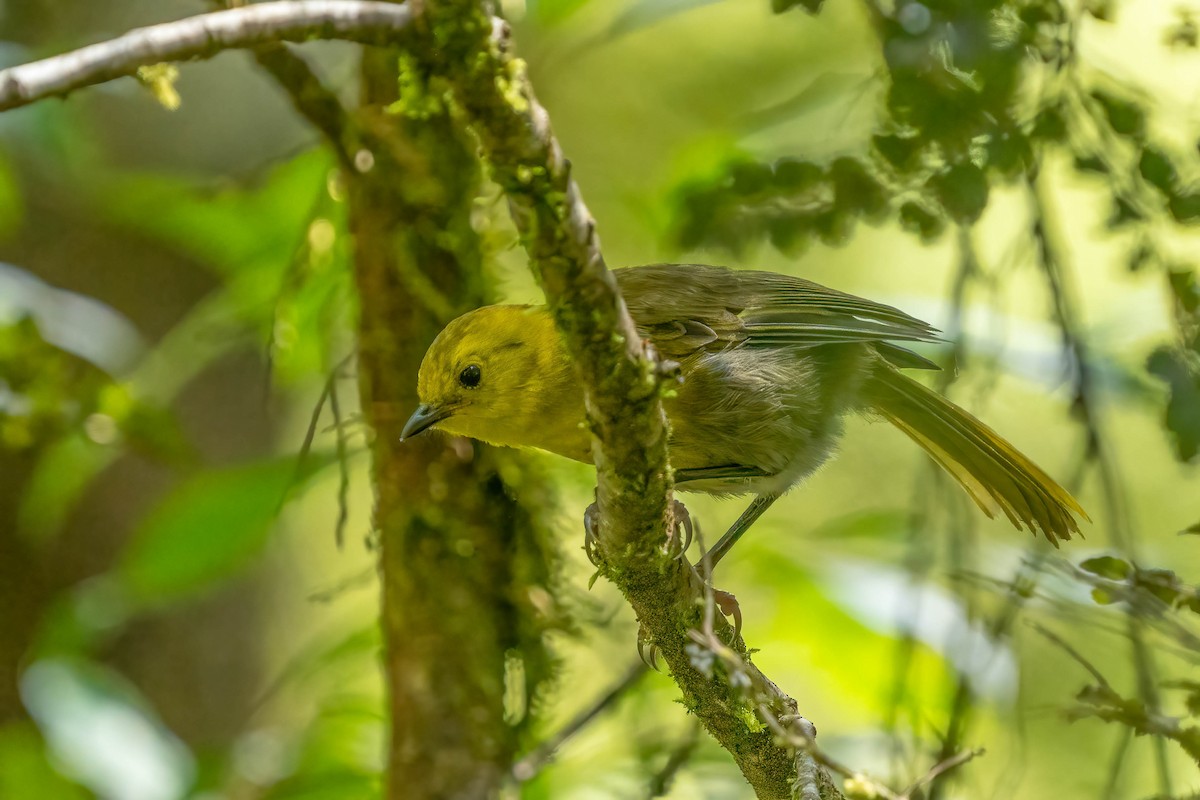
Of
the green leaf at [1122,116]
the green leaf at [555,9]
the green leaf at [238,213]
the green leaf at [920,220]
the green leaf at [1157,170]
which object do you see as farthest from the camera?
the green leaf at [238,213]

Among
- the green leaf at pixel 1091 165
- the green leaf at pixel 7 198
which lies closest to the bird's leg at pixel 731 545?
the green leaf at pixel 1091 165

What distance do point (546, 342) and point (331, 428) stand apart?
2.39ft

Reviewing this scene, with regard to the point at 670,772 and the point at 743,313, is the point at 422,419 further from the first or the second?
the point at 670,772

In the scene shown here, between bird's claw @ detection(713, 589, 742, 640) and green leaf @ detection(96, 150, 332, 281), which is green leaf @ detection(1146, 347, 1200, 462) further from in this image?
green leaf @ detection(96, 150, 332, 281)

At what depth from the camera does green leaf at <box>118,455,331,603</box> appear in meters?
3.24

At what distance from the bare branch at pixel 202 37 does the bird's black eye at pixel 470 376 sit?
1.54 m

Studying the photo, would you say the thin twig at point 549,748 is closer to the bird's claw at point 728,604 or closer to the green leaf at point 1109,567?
the bird's claw at point 728,604

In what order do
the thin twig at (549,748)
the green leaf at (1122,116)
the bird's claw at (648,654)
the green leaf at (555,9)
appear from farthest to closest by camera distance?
the green leaf at (555,9) → the thin twig at (549,748) → the bird's claw at (648,654) → the green leaf at (1122,116)

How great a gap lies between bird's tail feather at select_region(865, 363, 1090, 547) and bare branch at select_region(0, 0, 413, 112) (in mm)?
2337

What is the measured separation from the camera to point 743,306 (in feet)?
11.7

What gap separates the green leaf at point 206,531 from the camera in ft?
10.6

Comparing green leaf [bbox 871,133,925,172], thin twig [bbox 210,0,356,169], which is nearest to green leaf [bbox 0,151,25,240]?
thin twig [bbox 210,0,356,169]

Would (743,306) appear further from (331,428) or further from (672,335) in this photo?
(331,428)

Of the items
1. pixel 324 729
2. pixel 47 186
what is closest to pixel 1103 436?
pixel 324 729
